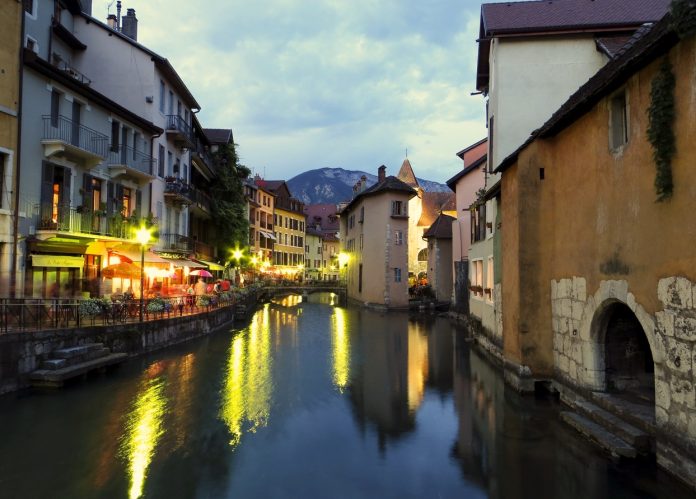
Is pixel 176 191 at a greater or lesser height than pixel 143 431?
greater

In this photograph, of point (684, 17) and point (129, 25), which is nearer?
point (684, 17)

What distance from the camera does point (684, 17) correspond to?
7012mm

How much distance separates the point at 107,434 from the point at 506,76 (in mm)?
17613

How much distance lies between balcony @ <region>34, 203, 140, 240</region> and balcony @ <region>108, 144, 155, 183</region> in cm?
223

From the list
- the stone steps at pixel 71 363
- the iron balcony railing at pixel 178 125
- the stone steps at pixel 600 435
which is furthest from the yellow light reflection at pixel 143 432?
the iron balcony railing at pixel 178 125

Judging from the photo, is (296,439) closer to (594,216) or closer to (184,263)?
(594,216)

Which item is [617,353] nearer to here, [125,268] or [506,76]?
[506,76]

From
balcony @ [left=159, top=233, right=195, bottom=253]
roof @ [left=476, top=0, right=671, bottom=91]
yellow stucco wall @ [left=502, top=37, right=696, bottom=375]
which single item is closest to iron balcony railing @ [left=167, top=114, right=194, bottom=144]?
balcony @ [left=159, top=233, right=195, bottom=253]

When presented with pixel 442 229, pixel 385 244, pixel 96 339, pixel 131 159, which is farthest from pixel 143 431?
pixel 442 229

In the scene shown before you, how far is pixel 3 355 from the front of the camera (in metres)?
12.2

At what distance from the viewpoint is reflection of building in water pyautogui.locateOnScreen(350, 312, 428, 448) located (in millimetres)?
11938

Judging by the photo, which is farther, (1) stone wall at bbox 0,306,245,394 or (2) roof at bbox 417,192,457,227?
(2) roof at bbox 417,192,457,227

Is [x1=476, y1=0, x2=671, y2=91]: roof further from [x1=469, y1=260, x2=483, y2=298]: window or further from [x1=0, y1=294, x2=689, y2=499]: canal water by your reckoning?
[x1=0, y1=294, x2=689, y2=499]: canal water

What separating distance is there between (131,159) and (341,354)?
537 inches
